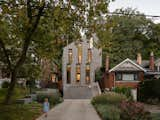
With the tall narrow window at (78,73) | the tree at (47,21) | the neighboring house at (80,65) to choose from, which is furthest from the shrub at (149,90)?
the tall narrow window at (78,73)

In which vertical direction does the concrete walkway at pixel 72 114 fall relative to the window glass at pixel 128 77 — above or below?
below

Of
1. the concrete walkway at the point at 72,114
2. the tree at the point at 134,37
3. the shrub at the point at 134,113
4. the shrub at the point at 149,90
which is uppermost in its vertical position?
the tree at the point at 134,37

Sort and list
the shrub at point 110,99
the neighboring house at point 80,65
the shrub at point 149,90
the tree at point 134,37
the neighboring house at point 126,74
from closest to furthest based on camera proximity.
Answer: the shrub at point 110,99 < the shrub at point 149,90 < the neighboring house at point 126,74 < the neighboring house at point 80,65 < the tree at point 134,37

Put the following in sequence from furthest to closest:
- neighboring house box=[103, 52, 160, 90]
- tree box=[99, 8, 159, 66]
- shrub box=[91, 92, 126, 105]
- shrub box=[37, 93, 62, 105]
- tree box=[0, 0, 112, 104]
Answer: tree box=[99, 8, 159, 66]
neighboring house box=[103, 52, 160, 90]
shrub box=[37, 93, 62, 105]
shrub box=[91, 92, 126, 105]
tree box=[0, 0, 112, 104]

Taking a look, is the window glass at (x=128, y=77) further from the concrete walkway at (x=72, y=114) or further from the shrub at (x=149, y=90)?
the concrete walkway at (x=72, y=114)

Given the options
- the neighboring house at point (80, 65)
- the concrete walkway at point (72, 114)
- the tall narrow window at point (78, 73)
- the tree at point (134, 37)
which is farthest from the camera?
the tree at point (134, 37)

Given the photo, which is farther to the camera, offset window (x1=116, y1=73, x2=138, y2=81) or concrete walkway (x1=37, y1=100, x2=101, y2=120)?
offset window (x1=116, y1=73, x2=138, y2=81)

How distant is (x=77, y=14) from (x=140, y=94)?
25646 mm

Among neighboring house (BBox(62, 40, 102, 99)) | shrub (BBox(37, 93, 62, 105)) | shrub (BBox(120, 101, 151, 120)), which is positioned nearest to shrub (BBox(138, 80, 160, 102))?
shrub (BBox(37, 93, 62, 105))

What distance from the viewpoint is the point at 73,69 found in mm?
69125

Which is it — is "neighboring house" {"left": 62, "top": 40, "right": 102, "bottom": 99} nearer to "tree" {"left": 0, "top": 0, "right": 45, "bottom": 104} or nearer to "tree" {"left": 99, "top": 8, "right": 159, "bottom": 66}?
"tree" {"left": 99, "top": 8, "right": 159, "bottom": 66}

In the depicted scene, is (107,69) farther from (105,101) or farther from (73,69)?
(105,101)

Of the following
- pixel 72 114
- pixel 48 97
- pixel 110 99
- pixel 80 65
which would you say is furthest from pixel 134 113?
pixel 80 65

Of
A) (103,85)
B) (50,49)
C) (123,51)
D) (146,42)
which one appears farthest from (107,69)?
(50,49)
